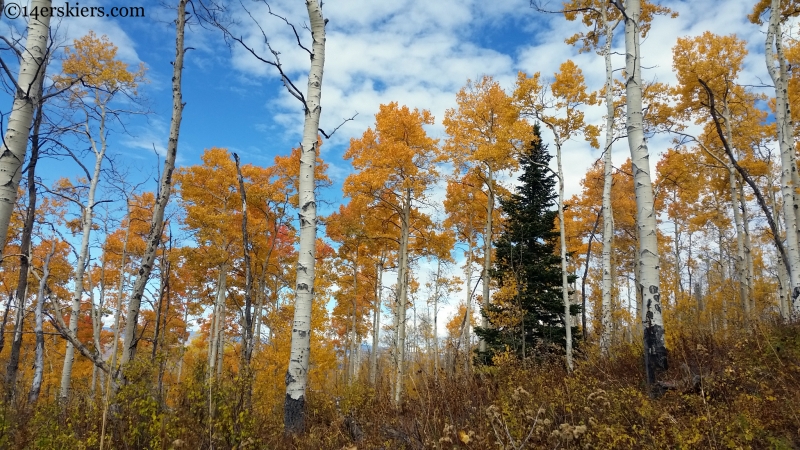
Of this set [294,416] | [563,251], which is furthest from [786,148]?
[294,416]

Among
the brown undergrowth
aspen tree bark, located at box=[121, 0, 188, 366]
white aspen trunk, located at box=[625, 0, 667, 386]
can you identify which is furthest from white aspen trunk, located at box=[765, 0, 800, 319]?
aspen tree bark, located at box=[121, 0, 188, 366]

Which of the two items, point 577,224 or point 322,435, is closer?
point 322,435

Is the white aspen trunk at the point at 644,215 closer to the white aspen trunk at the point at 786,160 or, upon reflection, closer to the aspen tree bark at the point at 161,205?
the white aspen trunk at the point at 786,160

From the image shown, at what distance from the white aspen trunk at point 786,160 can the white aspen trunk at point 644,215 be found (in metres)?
3.66

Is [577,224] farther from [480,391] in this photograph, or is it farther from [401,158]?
[480,391]

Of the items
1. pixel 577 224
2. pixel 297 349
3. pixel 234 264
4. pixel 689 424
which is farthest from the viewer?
pixel 577 224

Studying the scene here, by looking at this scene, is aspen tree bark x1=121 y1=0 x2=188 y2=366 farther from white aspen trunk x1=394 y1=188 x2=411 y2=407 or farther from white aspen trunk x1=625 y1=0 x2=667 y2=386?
white aspen trunk x1=394 y1=188 x2=411 y2=407

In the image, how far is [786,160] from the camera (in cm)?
766

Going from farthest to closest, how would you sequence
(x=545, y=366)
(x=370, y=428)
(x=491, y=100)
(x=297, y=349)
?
(x=491, y=100) < (x=545, y=366) < (x=297, y=349) < (x=370, y=428)

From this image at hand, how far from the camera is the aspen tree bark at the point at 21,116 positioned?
288 cm

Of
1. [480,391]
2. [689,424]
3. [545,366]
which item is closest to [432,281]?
[545,366]

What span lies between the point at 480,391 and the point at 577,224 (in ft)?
55.1

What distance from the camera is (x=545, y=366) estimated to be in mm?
6727

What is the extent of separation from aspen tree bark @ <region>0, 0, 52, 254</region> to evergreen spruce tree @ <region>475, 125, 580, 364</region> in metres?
9.75
